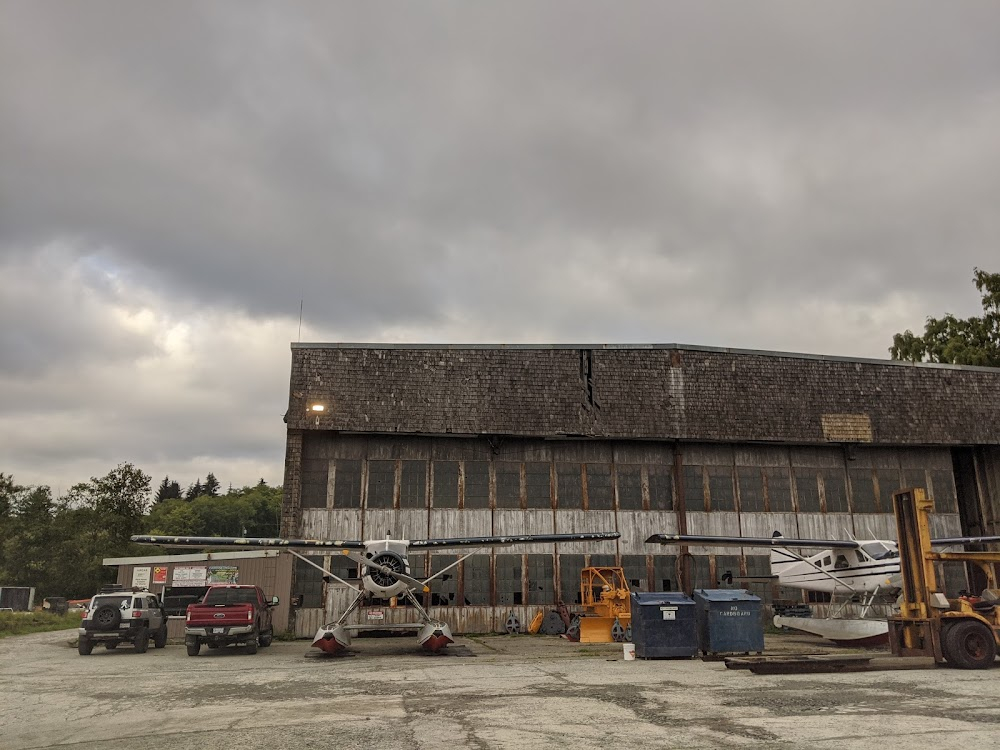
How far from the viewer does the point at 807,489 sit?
82.3ft

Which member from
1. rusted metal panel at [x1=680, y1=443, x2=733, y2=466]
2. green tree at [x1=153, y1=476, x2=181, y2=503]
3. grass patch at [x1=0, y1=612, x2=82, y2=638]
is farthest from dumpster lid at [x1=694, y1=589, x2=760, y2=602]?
green tree at [x1=153, y1=476, x2=181, y2=503]

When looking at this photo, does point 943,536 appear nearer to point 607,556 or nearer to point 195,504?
point 607,556

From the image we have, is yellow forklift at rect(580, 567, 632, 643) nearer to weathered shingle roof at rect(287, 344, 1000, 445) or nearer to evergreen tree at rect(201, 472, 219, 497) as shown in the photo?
weathered shingle roof at rect(287, 344, 1000, 445)

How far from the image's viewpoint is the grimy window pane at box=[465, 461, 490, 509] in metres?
23.5

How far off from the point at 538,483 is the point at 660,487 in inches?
174

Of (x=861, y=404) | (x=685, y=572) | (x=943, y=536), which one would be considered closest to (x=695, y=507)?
(x=685, y=572)

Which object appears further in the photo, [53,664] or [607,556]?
[607,556]

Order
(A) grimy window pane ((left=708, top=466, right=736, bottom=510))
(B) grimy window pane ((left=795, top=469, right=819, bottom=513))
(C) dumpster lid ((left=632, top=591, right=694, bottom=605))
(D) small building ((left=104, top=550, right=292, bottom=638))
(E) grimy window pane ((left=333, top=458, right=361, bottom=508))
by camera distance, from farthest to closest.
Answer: (B) grimy window pane ((left=795, top=469, right=819, bottom=513))
(A) grimy window pane ((left=708, top=466, right=736, bottom=510))
(E) grimy window pane ((left=333, top=458, right=361, bottom=508))
(D) small building ((left=104, top=550, right=292, bottom=638))
(C) dumpster lid ((left=632, top=591, right=694, bottom=605))

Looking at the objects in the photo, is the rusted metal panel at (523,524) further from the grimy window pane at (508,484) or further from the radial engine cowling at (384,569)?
the radial engine cowling at (384,569)

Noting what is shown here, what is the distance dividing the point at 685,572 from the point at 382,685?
15.0m

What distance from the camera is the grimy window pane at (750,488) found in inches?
967

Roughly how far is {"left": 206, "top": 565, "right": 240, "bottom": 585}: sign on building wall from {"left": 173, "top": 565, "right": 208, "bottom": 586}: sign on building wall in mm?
216

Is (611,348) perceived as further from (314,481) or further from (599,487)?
(314,481)

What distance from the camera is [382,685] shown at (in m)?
11.1
